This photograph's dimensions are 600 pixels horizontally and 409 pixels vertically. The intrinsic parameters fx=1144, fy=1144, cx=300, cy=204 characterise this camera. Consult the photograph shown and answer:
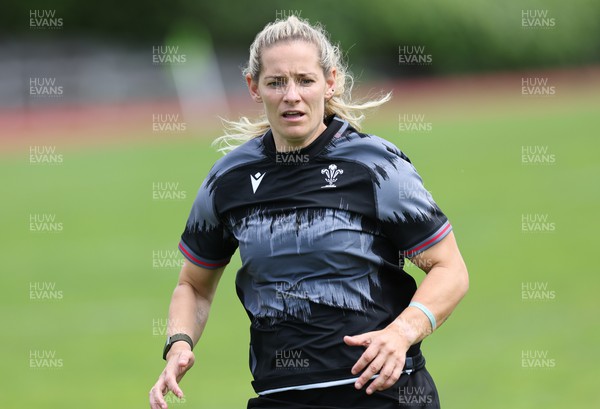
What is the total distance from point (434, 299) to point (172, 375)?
108 cm

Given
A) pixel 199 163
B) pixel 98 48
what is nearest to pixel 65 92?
pixel 98 48

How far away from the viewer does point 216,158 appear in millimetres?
Answer: 24625

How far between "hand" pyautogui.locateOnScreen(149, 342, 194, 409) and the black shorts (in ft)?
1.05

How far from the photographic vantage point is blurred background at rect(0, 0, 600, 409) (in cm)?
1049

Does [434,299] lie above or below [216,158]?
below

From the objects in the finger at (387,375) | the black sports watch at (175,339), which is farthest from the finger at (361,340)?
the black sports watch at (175,339)

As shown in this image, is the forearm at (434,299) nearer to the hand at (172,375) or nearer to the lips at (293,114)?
the lips at (293,114)

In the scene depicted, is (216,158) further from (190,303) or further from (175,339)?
(175,339)

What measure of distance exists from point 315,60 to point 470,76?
1479 inches

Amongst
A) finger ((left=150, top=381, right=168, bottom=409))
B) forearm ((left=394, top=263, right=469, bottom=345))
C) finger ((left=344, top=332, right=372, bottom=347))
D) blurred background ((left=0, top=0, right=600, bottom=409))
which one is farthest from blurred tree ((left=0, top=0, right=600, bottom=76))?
finger ((left=344, top=332, right=372, bottom=347))

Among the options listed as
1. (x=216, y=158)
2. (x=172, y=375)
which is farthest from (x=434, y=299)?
(x=216, y=158)

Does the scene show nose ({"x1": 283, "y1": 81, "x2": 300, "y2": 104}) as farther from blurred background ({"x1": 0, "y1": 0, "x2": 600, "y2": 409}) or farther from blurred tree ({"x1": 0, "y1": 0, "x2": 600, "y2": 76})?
blurred tree ({"x1": 0, "y1": 0, "x2": 600, "y2": 76})

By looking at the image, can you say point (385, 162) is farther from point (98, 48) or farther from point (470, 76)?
point (470, 76)

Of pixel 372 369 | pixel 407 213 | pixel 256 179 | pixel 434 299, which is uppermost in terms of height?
pixel 256 179
